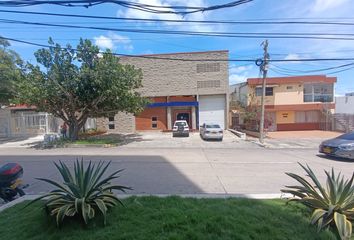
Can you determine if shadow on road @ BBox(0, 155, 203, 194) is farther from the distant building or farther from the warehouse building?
the distant building

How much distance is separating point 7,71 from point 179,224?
2219cm

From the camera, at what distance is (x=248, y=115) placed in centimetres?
3006

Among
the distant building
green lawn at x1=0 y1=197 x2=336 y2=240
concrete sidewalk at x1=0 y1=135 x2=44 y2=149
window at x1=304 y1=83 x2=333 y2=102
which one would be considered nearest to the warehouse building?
the distant building

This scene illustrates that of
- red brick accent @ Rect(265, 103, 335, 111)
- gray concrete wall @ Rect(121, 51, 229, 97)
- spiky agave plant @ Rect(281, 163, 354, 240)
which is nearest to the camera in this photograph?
spiky agave plant @ Rect(281, 163, 354, 240)

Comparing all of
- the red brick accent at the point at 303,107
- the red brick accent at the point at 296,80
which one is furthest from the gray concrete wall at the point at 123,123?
the red brick accent at the point at 303,107

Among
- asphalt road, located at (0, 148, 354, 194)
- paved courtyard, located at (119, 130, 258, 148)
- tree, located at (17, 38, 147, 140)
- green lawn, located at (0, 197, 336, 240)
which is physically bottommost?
paved courtyard, located at (119, 130, 258, 148)

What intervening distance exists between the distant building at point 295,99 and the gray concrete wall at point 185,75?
3798 mm

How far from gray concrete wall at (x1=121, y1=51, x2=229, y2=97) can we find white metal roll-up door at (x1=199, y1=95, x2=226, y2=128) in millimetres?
874

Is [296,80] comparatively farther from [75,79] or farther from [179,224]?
[179,224]

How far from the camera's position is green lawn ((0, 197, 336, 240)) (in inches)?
141

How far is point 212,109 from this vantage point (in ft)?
104

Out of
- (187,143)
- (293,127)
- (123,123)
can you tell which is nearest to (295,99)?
(293,127)

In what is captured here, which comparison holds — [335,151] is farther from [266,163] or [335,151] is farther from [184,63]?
[184,63]

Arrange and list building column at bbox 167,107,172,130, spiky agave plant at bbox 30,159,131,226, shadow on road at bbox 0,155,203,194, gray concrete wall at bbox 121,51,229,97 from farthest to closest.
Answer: building column at bbox 167,107,172,130, gray concrete wall at bbox 121,51,229,97, shadow on road at bbox 0,155,203,194, spiky agave plant at bbox 30,159,131,226
